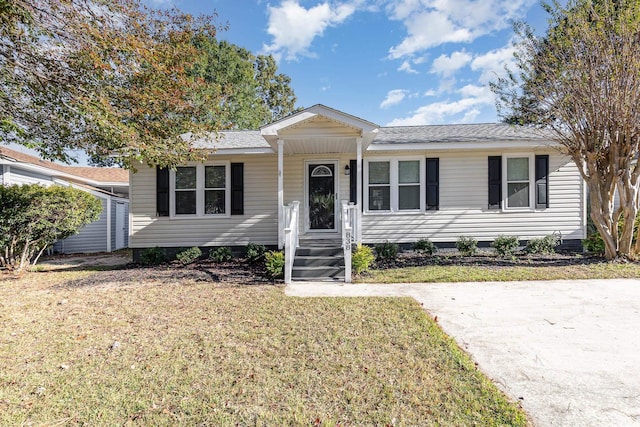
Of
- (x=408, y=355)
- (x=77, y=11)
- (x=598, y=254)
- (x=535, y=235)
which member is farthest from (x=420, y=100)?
(x=408, y=355)

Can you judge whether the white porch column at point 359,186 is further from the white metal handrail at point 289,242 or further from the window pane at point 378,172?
the window pane at point 378,172

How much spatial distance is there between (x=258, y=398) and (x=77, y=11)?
6.62 meters

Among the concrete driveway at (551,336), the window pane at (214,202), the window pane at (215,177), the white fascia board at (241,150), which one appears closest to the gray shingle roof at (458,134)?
the white fascia board at (241,150)

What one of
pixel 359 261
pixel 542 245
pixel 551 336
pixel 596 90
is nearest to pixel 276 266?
pixel 359 261

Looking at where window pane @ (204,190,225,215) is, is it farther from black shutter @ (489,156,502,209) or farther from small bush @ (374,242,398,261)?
black shutter @ (489,156,502,209)

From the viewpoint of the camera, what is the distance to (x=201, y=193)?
9359 millimetres

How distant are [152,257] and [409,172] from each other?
24.8 ft

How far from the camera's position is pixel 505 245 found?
333 inches

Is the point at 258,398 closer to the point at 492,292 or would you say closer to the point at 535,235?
the point at 492,292

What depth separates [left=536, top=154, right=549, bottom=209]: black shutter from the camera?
29.4 ft

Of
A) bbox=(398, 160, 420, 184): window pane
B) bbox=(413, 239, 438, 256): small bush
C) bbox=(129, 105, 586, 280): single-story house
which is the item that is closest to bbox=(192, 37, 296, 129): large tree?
bbox=(129, 105, 586, 280): single-story house

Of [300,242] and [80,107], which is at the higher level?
[80,107]

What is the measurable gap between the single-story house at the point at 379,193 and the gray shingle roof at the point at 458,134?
0.18 feet

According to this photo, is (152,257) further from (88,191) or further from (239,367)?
(239,367)
